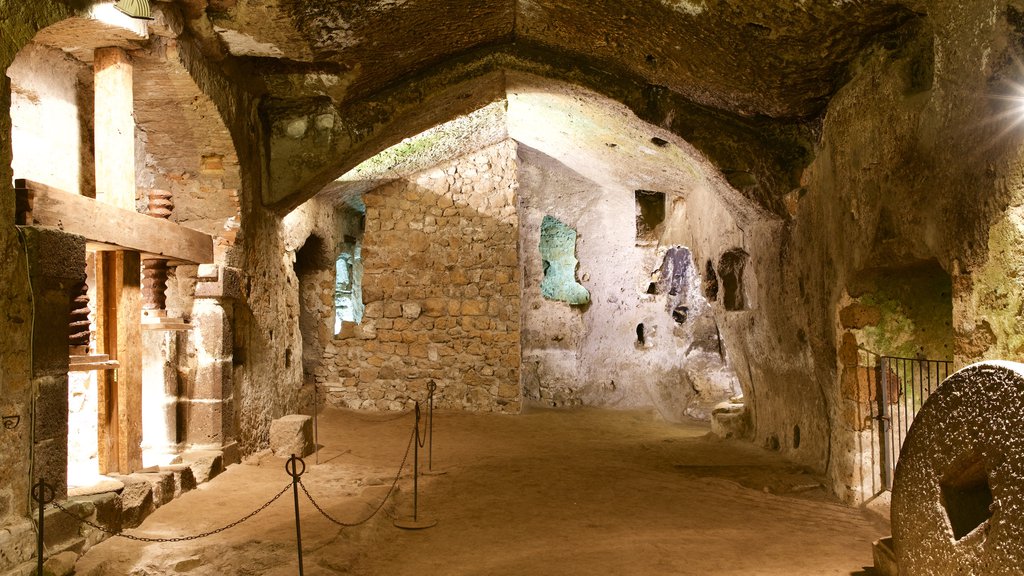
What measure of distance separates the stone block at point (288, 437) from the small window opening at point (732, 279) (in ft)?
16.6

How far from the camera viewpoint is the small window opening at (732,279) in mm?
8117

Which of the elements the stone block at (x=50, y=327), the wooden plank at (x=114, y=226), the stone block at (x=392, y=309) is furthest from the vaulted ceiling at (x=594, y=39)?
the stone block at (x=392, y=309)

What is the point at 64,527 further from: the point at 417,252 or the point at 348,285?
the point at 348,285

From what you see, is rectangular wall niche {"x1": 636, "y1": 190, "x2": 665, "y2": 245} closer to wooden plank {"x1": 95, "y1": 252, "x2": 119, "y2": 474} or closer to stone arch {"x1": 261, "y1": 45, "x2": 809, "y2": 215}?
stone arch {"x1": 261, "y1": 45, "x2": 809, "y2": 215}

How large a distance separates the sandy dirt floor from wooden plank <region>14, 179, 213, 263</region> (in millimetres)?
1880

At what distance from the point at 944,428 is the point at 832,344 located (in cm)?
284

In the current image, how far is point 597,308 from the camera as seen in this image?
11.8 m

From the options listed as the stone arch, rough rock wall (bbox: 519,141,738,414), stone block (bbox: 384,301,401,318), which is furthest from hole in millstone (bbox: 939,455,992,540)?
rough rock wall (bbox: 519,141,738,414)

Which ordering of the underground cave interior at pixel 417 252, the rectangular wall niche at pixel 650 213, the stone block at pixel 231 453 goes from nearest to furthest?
the underground cave interior at pixel 417 252 → the stone block at pixel 231 453 → the rectangular wall niche at pixel 650 213

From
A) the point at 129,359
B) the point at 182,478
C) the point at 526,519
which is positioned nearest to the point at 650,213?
the point at 526,519

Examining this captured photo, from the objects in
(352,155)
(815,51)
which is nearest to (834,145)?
(815,51)

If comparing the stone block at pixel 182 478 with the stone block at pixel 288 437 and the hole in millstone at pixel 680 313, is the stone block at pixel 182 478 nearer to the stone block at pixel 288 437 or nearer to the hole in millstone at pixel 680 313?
the stone block at pixel 288 437

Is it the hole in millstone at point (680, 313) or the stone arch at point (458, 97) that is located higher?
the stone arch at point (458, 97)

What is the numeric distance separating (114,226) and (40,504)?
1.95 m
